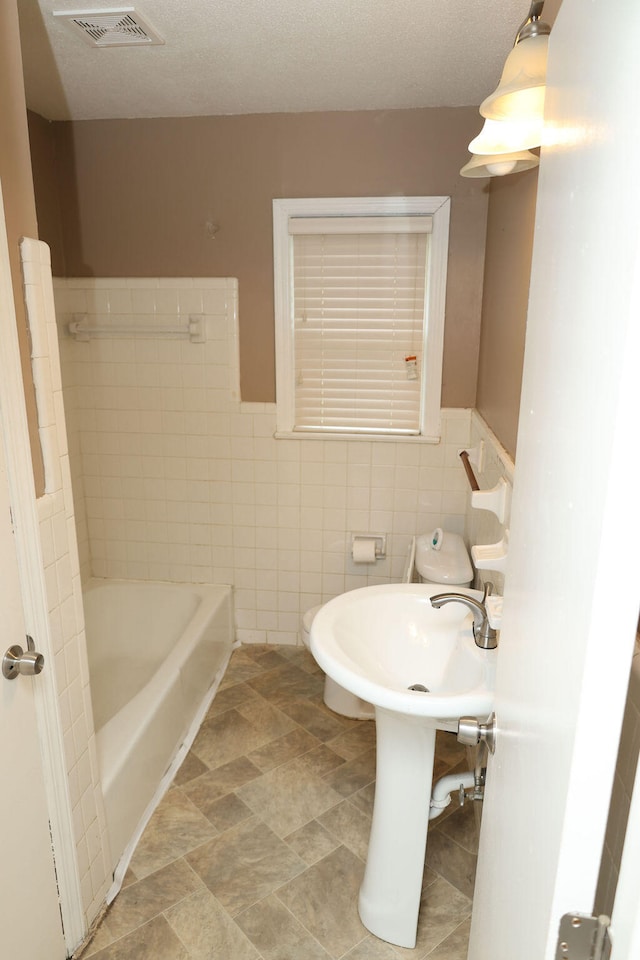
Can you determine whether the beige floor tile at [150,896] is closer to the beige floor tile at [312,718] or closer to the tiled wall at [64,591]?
the tiled wall at [64,591]

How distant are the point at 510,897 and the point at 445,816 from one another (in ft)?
4.96

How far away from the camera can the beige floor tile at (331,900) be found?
5.92 feet

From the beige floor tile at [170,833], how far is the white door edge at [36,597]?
0.31m

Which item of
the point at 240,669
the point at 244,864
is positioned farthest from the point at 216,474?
the point at 244,864

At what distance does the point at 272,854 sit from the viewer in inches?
81.4

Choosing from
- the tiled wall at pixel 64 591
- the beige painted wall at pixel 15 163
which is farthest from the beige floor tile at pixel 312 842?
the beige painted wall at pixel 15 163

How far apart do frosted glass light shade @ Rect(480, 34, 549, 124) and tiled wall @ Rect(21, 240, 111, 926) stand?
1.00 metres

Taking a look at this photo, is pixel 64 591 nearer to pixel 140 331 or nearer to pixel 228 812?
pixel 228 812

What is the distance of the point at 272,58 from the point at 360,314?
3.52ft

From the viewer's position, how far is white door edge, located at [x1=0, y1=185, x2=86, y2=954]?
1326 mm

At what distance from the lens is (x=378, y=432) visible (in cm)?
303

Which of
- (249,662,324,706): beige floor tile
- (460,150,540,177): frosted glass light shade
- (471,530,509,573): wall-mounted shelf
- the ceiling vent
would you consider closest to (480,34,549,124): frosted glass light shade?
(460,150,540,177): frosted glass light shade

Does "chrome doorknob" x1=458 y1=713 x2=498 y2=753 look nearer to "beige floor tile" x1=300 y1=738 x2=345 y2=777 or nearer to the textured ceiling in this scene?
"beige floor tile" x1=300 y1=738 x2=345 y2=777

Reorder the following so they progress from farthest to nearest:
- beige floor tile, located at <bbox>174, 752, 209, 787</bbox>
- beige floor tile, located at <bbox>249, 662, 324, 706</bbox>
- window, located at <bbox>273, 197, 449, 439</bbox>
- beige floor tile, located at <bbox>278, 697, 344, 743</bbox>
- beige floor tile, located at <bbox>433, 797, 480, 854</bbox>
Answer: beige floor tile, located at <bbox>249, 662, 324, 706</bbox>, window, located at <bbox>273, 197, 449, 439</bbox>, beige floor tile, located at <bbox>278, 697, 344, 743</bbox>, beige floor tile, located at <bbox>174, 752, 209, 787</bbox>, beige floor tile, located at <bbox>433, 797, 480, 854</bbox>
